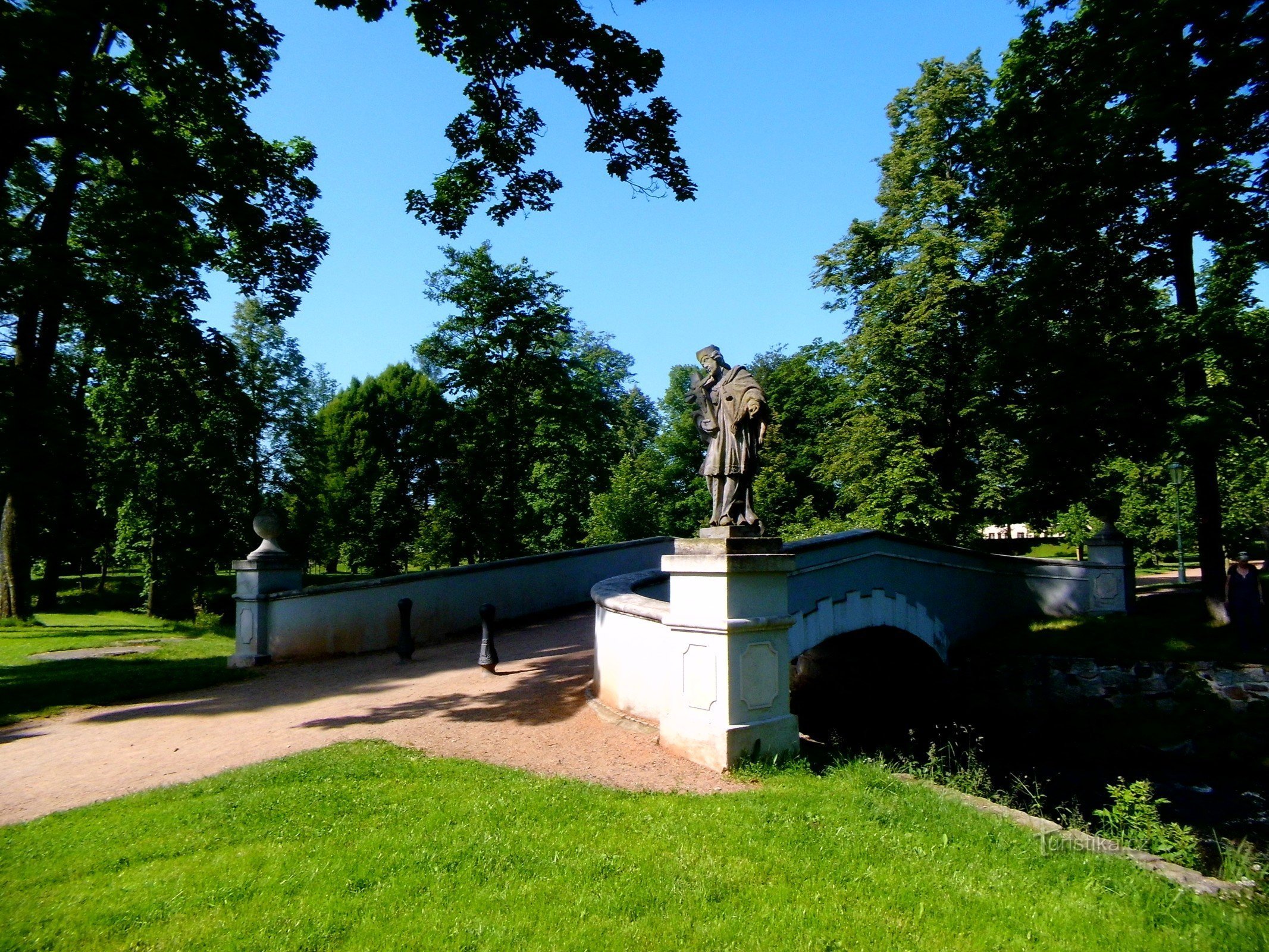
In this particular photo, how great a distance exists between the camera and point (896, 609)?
42.7 ft

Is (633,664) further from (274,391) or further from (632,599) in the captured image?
(274,391)

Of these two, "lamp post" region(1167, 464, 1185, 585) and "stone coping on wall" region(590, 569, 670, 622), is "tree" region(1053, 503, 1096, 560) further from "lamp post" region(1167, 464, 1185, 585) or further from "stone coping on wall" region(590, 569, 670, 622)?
"stone coping on wall" region(590, 569, 670, 622)

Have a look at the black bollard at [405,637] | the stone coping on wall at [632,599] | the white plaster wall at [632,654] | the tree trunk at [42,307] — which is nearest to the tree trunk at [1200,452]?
the stone coping on wall at [632,599]

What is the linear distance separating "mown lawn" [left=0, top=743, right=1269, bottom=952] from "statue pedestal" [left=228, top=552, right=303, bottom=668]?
663 cm

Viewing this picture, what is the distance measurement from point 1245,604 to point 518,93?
14155 millimetres

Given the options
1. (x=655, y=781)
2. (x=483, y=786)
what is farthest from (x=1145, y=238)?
(x=483, y=786)

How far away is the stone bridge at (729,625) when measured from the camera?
6430 millimetres

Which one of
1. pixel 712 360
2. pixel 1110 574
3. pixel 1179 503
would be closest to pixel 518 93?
pixel 712 360

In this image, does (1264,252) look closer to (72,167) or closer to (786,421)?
(72,167)

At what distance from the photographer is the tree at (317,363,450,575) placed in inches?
1289

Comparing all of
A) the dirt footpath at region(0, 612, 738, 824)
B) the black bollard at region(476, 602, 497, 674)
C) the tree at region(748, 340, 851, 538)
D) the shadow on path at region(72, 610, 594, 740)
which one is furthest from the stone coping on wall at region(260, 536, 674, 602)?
the tree at region(748, 340, 851, 538)

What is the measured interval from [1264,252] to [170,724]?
650 inches

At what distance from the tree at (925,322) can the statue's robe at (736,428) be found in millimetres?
14032

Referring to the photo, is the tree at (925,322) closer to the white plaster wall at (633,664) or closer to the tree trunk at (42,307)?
the white plaster wall at (633,664)
